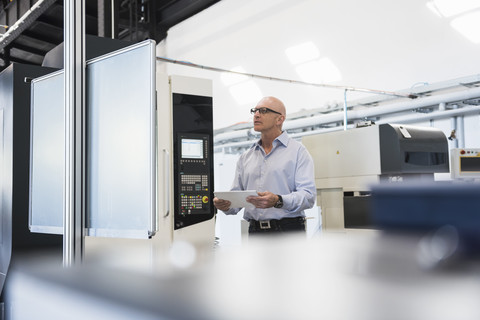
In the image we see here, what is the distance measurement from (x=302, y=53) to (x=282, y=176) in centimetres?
367

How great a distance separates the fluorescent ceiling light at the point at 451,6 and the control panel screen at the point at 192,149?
318cm

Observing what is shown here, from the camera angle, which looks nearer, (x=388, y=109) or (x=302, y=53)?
(x=388, y=109)

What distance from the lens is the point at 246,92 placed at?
6.75 metres

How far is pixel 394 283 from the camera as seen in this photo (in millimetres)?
491

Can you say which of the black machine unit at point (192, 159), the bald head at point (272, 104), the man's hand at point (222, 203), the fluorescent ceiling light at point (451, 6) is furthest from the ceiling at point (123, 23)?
the man's hand at point (222, 203)

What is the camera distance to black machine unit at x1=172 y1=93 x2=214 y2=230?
2406 mm

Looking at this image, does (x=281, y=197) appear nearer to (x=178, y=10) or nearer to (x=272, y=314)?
(x=272, y=314)

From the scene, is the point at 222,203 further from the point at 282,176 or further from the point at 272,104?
the point at 272,104

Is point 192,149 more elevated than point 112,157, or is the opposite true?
point 192,149

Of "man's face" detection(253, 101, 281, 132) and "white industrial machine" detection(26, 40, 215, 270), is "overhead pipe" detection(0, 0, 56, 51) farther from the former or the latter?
"white industrial machine" detection(26, 40, 215, 270)

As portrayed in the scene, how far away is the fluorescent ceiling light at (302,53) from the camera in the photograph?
5672mm

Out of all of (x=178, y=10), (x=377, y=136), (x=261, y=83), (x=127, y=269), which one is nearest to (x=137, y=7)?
(x=178, y=10)

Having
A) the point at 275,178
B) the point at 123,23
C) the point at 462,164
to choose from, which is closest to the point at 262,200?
the point at 275,178

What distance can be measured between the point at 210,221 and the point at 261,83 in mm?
4300
